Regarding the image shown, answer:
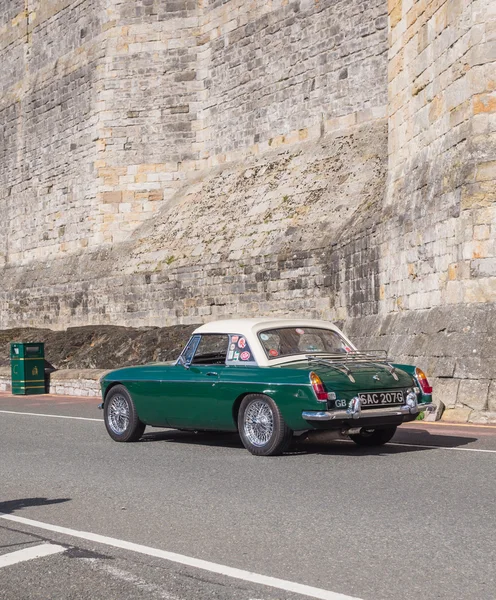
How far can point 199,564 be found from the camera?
523cm

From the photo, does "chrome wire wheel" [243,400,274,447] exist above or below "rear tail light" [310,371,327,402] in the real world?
below

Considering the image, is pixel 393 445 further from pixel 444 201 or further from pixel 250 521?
pixel 444 201

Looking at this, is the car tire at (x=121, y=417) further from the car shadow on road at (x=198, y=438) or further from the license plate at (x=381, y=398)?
the license plate at (x=381, y=398)

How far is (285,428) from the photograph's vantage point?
9.28 m

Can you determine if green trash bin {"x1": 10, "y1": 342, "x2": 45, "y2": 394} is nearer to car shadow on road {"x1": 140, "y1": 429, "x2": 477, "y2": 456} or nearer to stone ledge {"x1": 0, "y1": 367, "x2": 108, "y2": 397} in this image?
stone ledge {"x1": 0, "y1": 367, "x2": 108, "y2": 397}

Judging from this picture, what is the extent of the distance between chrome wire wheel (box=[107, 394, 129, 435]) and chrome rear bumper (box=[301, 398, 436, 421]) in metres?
2.81

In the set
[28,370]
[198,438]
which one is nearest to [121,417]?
[198,438]

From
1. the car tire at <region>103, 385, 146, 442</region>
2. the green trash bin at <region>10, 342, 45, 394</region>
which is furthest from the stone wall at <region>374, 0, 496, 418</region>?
the green trash bin at <region>10, 342, 45, 394</region>

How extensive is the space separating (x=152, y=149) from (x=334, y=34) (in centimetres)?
827

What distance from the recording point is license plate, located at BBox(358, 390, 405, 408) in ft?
30.6

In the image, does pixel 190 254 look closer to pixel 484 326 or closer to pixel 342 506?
pixel 484 326

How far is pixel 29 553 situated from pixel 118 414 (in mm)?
5655

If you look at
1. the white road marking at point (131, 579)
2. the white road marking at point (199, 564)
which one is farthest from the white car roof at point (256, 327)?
the white road marking at point (131, 579)

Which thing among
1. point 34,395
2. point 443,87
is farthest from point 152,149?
point 443,87
